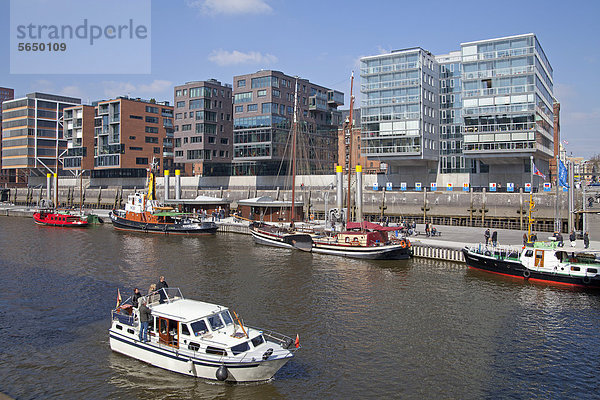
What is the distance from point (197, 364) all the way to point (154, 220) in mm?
53167

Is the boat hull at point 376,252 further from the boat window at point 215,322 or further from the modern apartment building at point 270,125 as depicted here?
the modern apartment building at point 270,125

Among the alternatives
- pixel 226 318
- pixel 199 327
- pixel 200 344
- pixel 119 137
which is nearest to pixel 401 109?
pixel 226 318

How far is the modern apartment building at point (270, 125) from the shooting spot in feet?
301

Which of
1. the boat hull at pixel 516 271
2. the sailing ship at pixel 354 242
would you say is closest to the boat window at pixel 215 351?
the boat hull at pixel 516 271

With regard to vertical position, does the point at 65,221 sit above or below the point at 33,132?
below

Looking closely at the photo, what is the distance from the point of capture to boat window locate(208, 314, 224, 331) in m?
18.8

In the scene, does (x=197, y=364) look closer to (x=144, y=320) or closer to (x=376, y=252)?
(x=144, y=320)

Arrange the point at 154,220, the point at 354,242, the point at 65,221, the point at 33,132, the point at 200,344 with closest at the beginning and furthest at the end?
the point at 200,344 < the point at 354,242 < the point at 154,220 < the point at 65,221 < the point at 33,132

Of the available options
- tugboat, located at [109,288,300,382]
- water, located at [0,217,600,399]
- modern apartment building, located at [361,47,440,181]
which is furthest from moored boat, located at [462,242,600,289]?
modern apartment building, located at [361,47,440,181]

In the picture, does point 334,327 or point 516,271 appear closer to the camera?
point 334,327

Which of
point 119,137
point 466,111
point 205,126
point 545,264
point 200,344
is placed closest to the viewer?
point 200,344

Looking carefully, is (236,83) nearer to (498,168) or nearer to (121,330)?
(498,168)

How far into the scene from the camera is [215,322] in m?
19.0

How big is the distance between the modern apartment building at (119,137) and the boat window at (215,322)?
314ft
